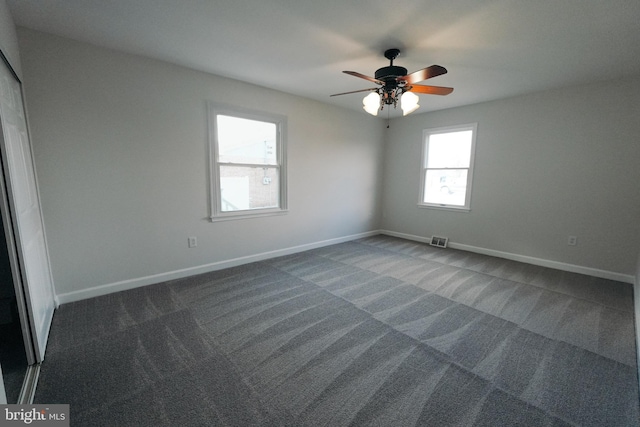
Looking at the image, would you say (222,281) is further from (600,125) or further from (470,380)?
(600,125)

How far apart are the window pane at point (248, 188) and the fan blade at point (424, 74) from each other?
222 centimetres

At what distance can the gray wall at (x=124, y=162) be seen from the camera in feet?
7.70

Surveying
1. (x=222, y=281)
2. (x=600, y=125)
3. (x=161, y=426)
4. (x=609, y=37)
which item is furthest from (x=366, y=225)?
(x=161, y=426)

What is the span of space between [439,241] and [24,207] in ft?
17.3

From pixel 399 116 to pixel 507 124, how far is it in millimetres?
1895

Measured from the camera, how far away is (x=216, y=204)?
336 cm

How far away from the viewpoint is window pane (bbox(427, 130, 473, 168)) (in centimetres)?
445

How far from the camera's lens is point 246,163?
11.8ft

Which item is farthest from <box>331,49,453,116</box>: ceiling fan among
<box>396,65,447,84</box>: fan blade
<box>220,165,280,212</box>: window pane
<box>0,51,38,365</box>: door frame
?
<box>0,51,38,365</box>: door frame

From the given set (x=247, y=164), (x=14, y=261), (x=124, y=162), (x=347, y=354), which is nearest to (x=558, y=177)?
(x=347, y=354)

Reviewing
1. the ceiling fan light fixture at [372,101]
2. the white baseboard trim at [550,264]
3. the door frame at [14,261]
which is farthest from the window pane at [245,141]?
the white baseboard trim at [550,264]

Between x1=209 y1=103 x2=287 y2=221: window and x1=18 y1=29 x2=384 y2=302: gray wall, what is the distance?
0.42ft

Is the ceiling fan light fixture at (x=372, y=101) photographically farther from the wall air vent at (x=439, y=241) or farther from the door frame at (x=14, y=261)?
the wall air vent at (x=439, y=241)

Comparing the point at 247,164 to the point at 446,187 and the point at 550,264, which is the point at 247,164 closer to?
the point at 446,187
